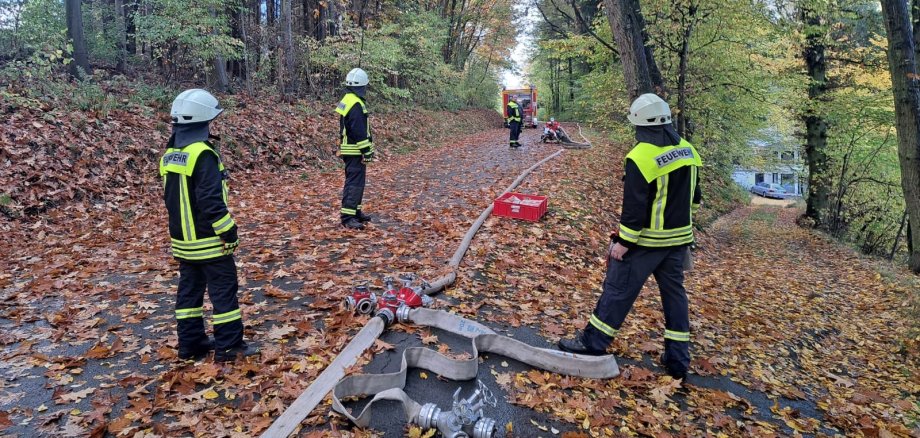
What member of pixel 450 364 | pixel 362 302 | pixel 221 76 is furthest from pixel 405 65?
pixel 450 364

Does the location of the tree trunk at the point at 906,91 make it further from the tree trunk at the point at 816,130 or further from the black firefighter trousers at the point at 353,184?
the black firefighter trousers at the point at 353,184

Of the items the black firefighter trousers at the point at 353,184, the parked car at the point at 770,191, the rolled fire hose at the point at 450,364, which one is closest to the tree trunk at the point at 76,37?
the black firefighter trousers at the point at 353,184

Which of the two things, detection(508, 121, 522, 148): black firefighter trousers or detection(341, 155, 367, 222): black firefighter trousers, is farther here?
detection(508, 121, 522, 148): black firefighter trousers

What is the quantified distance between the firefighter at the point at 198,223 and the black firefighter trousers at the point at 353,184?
3409 mm

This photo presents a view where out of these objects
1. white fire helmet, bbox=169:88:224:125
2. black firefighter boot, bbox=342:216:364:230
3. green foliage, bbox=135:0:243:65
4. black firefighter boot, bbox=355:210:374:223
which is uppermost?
green foliage, bbox=135:0:243:65

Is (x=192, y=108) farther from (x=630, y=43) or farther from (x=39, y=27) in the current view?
(x=39, y=27)

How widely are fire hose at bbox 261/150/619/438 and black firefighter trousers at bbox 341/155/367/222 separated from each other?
8.70 ft

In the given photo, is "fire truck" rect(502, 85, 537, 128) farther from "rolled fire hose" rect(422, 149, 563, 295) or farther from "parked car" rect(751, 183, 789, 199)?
"parked car" rect(751, 183, 789, 199)

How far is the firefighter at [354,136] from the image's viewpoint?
23.2ft

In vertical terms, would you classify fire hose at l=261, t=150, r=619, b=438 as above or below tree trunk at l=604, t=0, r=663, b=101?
below

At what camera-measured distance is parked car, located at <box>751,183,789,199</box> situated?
1759 inches

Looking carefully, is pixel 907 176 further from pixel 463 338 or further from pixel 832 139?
pixel 463 338

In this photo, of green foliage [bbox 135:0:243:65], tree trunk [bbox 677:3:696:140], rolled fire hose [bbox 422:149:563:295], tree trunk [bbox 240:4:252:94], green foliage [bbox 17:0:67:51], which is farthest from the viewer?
tree trunk [bbox 240:4:252:94]

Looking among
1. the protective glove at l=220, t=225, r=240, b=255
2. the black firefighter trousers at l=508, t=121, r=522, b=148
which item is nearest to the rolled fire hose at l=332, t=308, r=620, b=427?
the protective glove at l=220, t=225, r=240, b=255
